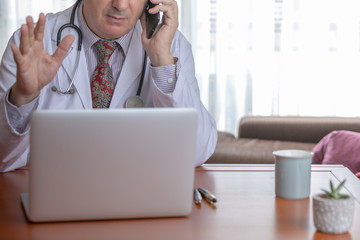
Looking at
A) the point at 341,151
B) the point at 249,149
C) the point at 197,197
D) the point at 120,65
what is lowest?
the point at 249,149

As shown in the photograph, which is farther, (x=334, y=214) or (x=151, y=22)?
(x=151, y=22)

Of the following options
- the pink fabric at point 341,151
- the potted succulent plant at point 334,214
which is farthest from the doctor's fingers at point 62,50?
the pink fabric at point 341,151

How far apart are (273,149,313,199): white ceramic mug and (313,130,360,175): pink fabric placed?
141 centimetres

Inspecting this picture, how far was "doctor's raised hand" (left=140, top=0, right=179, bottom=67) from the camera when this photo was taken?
67.1 inches

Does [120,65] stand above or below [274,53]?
above

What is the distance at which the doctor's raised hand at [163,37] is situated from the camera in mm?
1705

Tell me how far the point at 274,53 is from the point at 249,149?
132 cm

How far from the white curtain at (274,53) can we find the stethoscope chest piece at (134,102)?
261 centimetres

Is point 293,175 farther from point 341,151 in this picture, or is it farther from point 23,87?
point 341,151

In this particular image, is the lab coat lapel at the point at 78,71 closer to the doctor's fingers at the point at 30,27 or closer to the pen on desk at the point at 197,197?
the doctor's fingers at the point at 30,27

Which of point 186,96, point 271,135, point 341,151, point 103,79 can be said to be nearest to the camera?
point 186,96

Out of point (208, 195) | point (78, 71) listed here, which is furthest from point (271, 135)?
point (208, 195)

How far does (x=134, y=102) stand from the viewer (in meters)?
1.79

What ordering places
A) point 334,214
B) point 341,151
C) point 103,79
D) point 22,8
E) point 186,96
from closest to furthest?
1. point 334,214
2. point 186,96
3. point 103,79
4. point 341,151
5. point 22,8
